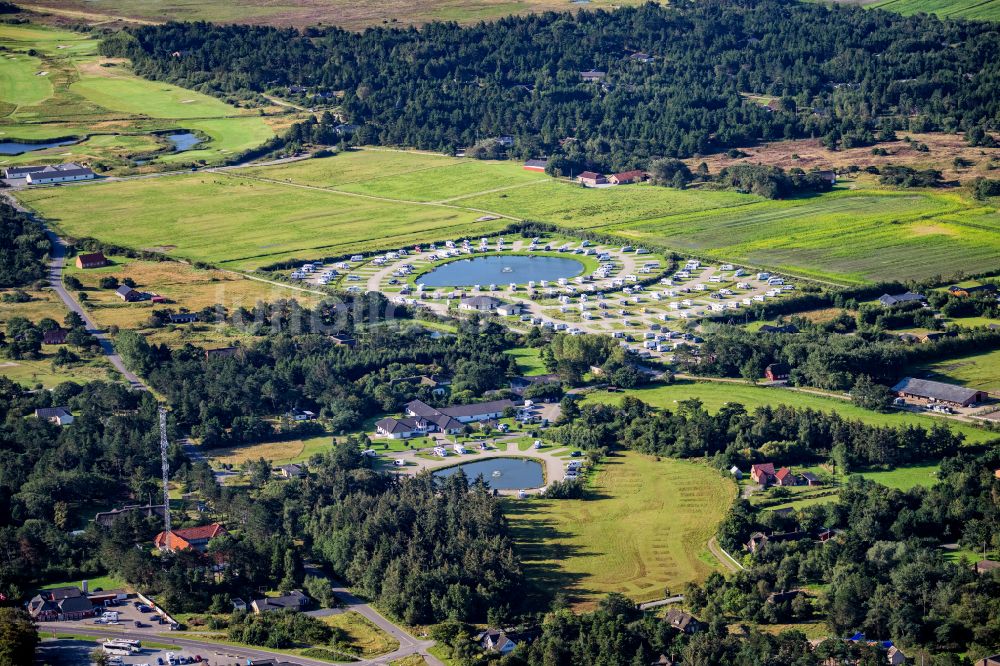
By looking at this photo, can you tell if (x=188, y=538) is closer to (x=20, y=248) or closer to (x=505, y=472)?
(x=505, y=472)

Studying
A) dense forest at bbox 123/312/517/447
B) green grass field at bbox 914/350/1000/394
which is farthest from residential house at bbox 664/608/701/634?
green grass field at bbox 914/350/1000/394

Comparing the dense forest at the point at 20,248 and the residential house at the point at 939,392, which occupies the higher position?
the dense forest at the point at 20,248

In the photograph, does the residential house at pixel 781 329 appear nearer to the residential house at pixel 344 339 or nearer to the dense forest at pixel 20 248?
the residential house at pixel 344 339

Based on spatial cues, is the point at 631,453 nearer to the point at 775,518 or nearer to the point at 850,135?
the point at 775,518

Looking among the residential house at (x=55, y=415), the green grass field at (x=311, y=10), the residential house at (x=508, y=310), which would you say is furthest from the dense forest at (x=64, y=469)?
the green grass field at (x=311, y=10)


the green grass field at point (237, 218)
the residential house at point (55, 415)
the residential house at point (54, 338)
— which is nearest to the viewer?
the residential house at point (55, 415)

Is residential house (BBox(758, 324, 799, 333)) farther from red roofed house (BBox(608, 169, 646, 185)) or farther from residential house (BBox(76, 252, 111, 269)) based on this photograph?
residential house (BBox(76, 252, 111, 269))
